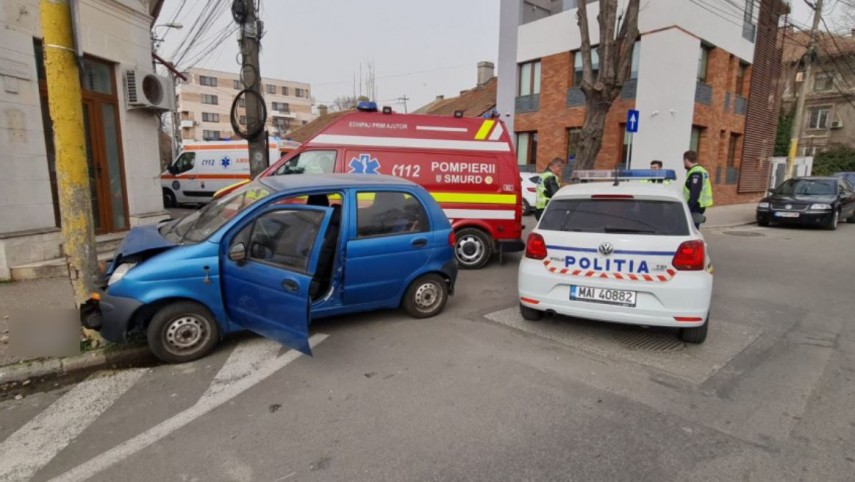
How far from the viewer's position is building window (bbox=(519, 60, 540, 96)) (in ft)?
65.6

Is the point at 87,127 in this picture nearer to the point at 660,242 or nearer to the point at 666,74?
the point at 660,242

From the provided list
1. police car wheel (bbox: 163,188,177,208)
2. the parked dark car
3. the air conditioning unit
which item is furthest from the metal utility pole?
the parked dark car

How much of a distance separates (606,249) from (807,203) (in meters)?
12.9

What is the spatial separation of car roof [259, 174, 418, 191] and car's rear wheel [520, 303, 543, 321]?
1831 mm

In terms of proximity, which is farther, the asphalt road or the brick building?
the brick building

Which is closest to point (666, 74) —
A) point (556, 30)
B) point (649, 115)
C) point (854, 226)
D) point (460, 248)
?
point (649, 115)

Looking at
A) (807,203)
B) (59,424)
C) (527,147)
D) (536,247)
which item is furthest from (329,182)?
(527,147)

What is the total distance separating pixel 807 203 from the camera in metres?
13.4

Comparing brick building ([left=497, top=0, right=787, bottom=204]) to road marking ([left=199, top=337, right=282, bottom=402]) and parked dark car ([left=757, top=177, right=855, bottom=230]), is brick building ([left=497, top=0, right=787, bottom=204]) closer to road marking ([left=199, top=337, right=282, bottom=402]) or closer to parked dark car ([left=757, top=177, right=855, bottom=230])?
parked dark car ([left=757, top=177, right=855, bottom=230])

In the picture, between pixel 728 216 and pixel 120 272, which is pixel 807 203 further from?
pixel 120 272

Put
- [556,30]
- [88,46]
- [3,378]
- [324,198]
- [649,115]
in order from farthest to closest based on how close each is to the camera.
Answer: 1. [556,30]
2. [649,115]
3. [88,46]
4. [324,198]
5. [3,378]

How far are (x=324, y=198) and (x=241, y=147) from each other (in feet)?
41.0

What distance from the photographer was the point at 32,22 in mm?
6453

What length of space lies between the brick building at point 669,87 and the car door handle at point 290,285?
15327 mm
